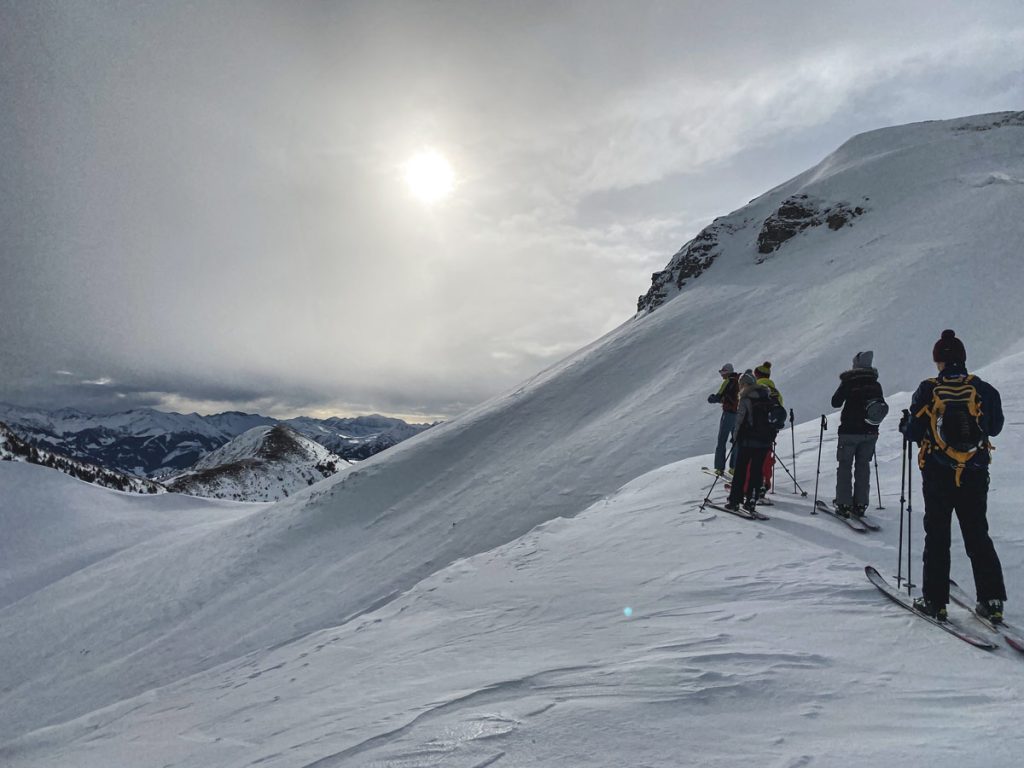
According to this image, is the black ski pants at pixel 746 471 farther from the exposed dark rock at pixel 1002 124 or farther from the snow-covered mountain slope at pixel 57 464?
the snow-covered mountain slope at pixel 57 464

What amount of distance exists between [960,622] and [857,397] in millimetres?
3855

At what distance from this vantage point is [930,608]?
194 inches

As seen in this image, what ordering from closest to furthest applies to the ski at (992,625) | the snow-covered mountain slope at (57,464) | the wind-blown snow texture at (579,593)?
the wind-blown snow texture at (579,593) → the ski at (992,625) → the snow-covered mountain slope at (57,464)

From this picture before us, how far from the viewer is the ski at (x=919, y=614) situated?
4.37m

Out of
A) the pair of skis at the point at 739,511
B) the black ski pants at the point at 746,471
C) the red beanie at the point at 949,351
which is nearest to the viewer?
the red beanie at the point at 949,351

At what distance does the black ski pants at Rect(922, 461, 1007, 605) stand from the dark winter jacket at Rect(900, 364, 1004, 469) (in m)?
0.10

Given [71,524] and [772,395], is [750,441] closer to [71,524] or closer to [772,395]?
[772,395]

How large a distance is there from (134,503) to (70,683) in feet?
73.2

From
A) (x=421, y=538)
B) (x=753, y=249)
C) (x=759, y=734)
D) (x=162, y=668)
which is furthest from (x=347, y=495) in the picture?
(x=753, y=249)

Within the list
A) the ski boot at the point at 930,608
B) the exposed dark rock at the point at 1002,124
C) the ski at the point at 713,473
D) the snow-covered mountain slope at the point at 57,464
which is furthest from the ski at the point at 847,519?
the snow-covered mountain slope at the point at 57,464

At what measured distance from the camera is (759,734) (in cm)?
346

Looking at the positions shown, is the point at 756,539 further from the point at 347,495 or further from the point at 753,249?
the point at 753,249

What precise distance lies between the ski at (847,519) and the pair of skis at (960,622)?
174cm

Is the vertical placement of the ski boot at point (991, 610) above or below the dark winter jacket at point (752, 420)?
below
